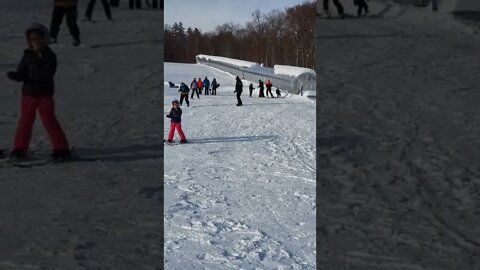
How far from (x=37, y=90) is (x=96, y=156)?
33cm

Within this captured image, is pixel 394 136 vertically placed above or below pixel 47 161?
above

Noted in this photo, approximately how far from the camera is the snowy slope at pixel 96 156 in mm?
1724

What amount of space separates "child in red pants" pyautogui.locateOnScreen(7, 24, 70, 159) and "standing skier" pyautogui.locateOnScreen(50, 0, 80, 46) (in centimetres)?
3

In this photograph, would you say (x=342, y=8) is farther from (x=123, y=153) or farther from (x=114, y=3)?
(x=123, y=153)

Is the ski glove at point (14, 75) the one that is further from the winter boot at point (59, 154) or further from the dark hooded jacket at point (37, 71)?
the winter boot at point (59, 154)

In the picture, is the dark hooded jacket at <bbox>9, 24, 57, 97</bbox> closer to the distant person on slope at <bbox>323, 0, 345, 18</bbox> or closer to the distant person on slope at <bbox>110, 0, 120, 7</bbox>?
the distant person on slope at <bbox>110, 0, 120, 7</bbox>

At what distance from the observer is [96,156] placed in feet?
5.93

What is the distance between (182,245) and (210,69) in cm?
1997

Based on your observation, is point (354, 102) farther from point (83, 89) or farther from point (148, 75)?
point (83, 89)

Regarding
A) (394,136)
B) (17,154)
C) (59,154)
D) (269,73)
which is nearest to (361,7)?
(394,136)

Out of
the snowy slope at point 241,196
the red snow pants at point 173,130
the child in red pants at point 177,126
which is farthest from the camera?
the red snow pants at point 173,130

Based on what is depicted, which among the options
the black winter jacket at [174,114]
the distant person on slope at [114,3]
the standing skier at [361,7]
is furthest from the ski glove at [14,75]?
the black winter jacket at [174,114]

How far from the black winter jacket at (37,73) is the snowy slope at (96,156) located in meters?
0.03

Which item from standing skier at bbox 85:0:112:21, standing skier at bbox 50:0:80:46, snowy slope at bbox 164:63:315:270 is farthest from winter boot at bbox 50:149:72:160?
snowy slope at bbox 164:63:315:270
